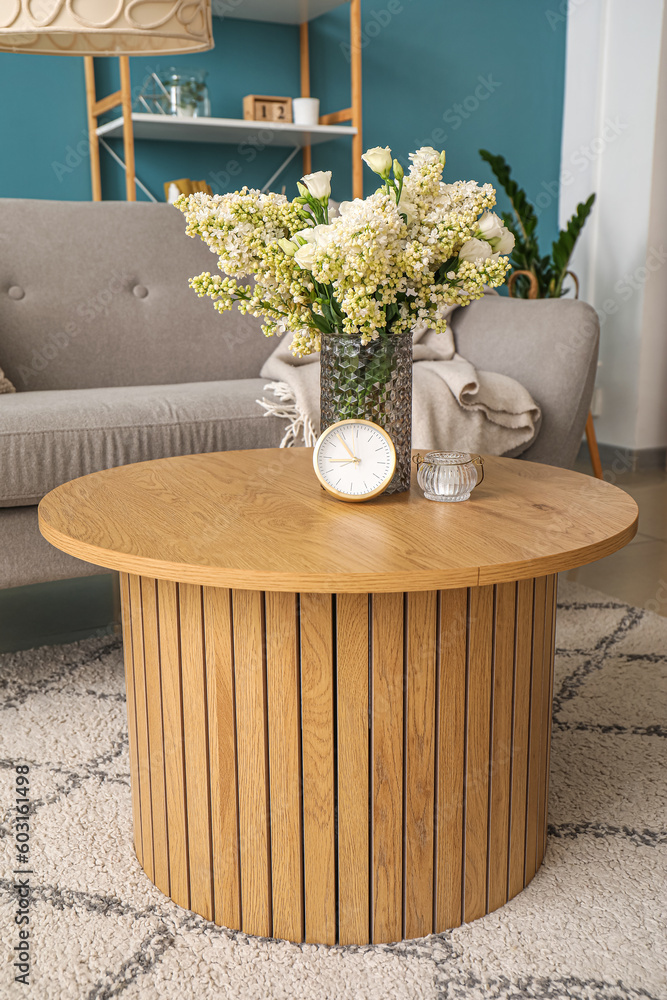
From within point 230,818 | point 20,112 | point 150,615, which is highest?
point 20,112

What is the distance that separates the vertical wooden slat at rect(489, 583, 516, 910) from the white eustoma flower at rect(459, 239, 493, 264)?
47 centimetres

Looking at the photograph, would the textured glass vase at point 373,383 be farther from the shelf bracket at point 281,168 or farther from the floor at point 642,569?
the shelf bracket at point 281,168

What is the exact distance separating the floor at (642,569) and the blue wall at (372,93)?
1.89 metres

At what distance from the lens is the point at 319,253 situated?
1175 mm

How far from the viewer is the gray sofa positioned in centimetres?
191

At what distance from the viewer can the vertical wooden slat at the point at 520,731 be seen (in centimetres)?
114

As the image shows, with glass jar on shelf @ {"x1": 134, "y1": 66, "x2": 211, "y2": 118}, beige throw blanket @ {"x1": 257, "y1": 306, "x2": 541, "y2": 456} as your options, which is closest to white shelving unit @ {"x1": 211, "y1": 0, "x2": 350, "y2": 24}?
glass jar on shelf @ {"x1": 134, "y1": 66, "x2": 211, "y2": 118}

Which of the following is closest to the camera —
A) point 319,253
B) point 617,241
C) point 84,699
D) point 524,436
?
point 319,253

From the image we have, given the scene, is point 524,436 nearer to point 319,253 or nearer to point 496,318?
point 496,318

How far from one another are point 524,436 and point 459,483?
1066mm

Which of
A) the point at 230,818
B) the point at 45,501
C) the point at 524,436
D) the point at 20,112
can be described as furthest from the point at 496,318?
the point at 20,112

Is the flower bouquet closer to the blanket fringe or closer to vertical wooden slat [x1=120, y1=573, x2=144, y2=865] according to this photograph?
vertical wooden slat [x1=120, y1=573, x2=144, y2=865]

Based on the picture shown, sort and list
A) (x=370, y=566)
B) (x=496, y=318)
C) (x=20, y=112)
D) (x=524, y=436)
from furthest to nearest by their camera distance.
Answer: (x=20, y=112)
(x=496, y=318)
(x=524, y=436)
(x=370, y=566)

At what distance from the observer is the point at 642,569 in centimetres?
269
